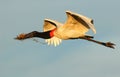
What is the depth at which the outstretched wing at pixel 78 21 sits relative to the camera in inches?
2120

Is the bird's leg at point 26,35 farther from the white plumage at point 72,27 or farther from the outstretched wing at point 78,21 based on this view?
the outstretched wing at point 78,21

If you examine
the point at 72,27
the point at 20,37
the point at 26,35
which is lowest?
the point at 20,37

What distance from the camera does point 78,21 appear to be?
5503 centimetres

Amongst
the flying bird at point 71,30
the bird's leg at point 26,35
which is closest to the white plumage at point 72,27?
the flying bird at point 71,30

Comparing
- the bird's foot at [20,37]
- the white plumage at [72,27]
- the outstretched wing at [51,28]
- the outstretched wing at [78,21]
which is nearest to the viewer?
the outstretched wing at [78,21]

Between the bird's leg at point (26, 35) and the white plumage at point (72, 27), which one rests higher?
the white plumage at point (72, 27)

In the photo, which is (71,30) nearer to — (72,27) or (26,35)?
(72,27)

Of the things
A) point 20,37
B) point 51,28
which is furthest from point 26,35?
point 51,28

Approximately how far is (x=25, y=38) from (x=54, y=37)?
2.52 metres

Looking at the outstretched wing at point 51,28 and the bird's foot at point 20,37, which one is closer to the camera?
the bird's foot at point 20,37

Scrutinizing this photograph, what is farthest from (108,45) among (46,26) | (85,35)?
(46,26)

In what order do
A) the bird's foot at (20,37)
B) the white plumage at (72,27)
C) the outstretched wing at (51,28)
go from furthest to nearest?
the outstretched wing at (51,28) → the bird's foot at (20,37) → the white plumage at (72,27)

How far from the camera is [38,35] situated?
5722 cm

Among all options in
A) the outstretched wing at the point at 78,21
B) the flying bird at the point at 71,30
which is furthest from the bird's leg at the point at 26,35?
the outstretched wing at the point at 78,21
